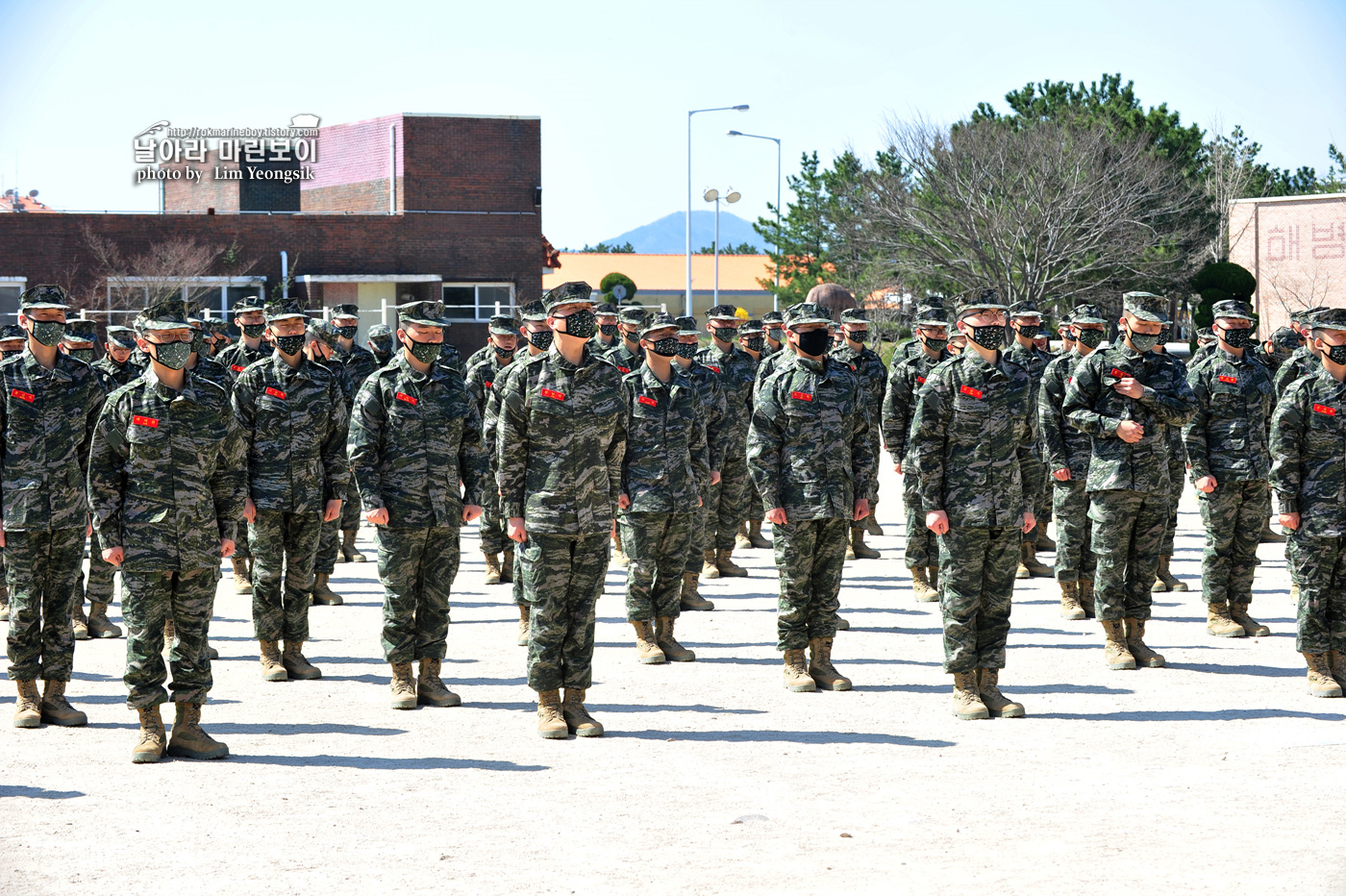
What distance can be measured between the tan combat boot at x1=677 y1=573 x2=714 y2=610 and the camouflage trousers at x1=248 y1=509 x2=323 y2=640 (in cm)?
377

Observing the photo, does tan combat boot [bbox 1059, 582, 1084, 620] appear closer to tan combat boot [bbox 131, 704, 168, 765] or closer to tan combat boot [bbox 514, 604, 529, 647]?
tan combat boot [bbox 514, 604, 529, 647]

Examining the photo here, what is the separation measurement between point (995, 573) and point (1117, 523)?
1608mm

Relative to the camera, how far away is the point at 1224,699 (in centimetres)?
906

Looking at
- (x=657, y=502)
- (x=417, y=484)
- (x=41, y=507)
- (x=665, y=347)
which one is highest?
(x=665, y=347)

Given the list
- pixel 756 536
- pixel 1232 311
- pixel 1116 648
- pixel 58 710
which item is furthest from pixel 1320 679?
pixel 756 536

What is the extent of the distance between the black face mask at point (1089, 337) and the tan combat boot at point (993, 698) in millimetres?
3182

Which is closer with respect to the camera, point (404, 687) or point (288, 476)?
point (404, 687)

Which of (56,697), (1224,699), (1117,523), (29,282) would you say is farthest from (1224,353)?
(29,282)

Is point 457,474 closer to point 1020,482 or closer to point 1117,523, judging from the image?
point 1020,482

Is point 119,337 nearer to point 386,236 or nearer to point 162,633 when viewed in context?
point 162,633

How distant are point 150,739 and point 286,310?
3.52 m

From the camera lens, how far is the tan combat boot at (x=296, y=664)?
9.91 m

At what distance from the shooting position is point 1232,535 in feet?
36.4

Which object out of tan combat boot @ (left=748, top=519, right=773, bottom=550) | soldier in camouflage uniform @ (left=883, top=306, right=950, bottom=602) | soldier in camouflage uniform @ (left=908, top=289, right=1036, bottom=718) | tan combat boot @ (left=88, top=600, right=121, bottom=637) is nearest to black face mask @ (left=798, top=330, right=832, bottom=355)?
soldier in camouflage uniform @ (left=908, top=289, right=1036, bottom=718)
